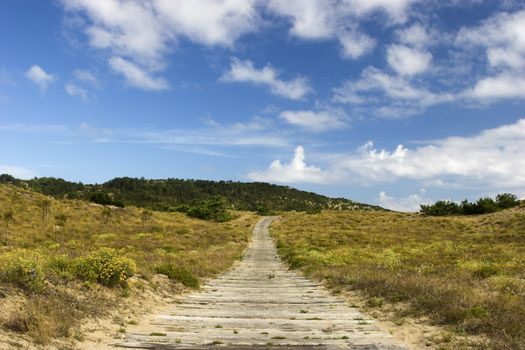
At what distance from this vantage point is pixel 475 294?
11305 millimetres

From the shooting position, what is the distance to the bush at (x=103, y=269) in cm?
1148

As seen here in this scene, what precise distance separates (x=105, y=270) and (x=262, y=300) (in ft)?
15.0

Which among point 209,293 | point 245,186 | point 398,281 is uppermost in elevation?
point 245,186

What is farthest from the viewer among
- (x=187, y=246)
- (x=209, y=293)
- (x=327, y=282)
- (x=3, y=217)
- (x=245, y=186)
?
(x=245, y=186)

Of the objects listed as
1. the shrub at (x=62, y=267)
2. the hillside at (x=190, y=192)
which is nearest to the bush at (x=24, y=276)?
the shrub at (x=62, y=267)

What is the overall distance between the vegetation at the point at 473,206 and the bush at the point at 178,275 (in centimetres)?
6574

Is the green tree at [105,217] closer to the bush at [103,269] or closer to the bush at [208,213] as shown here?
the bush at [208,213]

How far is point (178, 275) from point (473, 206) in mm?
69495

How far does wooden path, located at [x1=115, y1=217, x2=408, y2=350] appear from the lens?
7.88 metres

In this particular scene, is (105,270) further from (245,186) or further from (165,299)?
(245,186)

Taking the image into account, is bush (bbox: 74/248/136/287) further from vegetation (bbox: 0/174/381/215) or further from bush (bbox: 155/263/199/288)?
vegetation (bbox: 0/174/381/215)

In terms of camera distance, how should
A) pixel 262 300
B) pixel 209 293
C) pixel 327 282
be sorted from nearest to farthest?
pixel 262 300 → pixel 209 293 → pixel 327 282

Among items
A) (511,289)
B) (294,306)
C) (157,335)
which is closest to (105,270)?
(157,335)

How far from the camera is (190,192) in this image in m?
162
